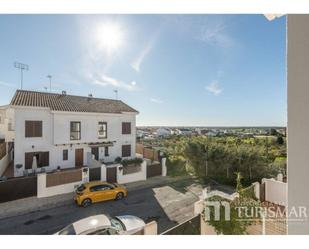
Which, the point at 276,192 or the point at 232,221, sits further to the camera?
the point at 276,192

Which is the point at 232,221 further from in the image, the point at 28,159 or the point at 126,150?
the point at 28,159

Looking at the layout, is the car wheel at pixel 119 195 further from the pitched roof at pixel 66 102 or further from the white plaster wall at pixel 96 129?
the pitched roof at pixel 66 102

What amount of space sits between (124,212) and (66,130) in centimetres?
577

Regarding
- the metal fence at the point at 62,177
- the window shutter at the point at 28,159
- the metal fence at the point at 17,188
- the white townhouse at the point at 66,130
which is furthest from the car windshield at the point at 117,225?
the window shutter at the point at 28,159

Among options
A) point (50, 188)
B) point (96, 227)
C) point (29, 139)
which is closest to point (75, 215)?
point (50, 188)

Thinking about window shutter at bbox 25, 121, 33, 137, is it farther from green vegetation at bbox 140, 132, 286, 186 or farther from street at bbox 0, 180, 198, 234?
green vegetation at bbox 140, 132, 286, 186

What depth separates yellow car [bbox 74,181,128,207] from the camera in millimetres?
6957

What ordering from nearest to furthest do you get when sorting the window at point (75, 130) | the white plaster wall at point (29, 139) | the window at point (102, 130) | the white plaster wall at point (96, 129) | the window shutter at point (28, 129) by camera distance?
the white plaster wall at point (29, 139) < the window shutter at point (28, 129) < the white plaster wall at point (96, 129) < the window at point (75, 130) < the window at point (102, 130)

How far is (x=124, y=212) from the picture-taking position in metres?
6.60

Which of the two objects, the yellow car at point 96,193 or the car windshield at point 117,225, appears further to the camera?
the yellow car at point 96,193

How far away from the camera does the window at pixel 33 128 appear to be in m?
9.32

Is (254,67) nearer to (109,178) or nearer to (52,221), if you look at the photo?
(109,178)

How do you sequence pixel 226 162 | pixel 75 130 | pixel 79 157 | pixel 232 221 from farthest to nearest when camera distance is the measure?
pixel 79 157 < pixel 75 130 < pixel 226 162 < pixel 232 221
